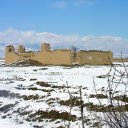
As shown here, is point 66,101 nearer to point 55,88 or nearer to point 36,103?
point 36,103

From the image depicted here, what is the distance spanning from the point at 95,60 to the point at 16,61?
13.6 meters

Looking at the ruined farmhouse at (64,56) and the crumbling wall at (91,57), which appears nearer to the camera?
the ruined farmhouse at (64,56)

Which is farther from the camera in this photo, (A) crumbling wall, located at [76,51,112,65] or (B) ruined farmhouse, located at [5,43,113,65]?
(A) crumbling wall, located at [76,51,112,65]

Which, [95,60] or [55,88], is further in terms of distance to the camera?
[95,60]

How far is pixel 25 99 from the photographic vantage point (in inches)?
823

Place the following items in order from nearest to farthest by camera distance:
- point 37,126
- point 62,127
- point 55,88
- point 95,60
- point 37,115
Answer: point 62,127, point 37,126, point 37,115, point 55,88, point 95,60

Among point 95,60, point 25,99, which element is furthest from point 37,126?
point 95,60

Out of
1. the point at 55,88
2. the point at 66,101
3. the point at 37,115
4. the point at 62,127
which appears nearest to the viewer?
the point at 62,127

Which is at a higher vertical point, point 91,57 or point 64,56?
point 64,56

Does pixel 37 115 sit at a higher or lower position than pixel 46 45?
lower

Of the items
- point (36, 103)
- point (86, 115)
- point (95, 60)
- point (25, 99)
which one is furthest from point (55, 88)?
point (95, 60)

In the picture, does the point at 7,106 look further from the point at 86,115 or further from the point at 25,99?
the point at 86,115

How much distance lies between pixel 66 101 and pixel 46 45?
1775 inches

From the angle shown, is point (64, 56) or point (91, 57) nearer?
point (64, 56)
